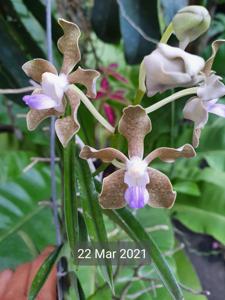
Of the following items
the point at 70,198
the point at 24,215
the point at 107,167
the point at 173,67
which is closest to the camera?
the point at 173,67

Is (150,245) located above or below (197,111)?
below

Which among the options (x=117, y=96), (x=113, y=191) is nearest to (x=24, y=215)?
(x=117, y=96)

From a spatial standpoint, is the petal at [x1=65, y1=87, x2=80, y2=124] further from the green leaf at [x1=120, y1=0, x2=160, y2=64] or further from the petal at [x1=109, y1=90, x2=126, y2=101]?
the petal at [x1=109, y1=90, x2=126, y2=101]

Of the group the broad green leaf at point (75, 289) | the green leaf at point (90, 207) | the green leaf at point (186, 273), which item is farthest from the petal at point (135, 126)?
the green leaf at point (186, 273)

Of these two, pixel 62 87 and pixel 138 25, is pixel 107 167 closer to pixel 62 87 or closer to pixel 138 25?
pixel 62 87

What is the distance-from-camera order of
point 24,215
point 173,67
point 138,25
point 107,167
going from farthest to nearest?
point 24,215 < point 138,25 < point 107,167 < point 173,67

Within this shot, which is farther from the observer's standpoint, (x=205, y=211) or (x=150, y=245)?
(x=205, y=211)

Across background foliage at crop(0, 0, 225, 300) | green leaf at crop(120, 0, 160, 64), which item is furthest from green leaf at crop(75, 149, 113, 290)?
green leaf at crop(120, 0, 160, 64)
